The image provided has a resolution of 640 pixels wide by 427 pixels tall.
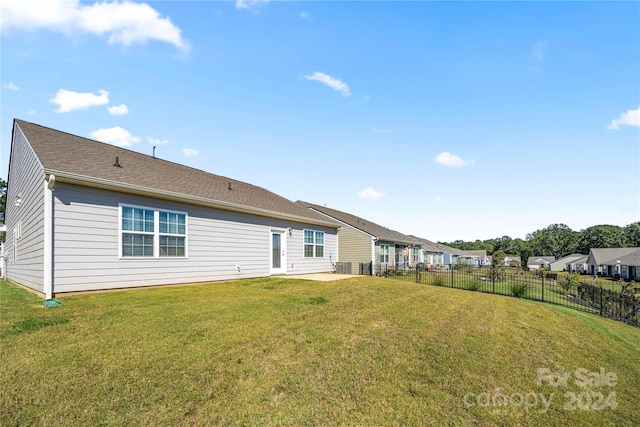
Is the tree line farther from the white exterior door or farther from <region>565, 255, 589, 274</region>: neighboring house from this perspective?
the white exterior door

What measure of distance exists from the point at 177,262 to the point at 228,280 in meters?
2.32

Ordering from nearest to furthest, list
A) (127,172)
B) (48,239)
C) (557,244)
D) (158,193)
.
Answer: (48,239) → (158,193) → (127,172) → (557,244)

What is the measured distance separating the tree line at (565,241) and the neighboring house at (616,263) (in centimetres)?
3299

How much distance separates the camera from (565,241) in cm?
10012

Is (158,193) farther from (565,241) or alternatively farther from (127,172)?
(565,241)

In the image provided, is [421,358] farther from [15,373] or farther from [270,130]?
[270,130]

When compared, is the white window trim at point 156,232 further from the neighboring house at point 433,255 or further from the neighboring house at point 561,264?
the neighboring house at point 561,264

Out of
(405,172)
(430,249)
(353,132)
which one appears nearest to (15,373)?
(353,132)

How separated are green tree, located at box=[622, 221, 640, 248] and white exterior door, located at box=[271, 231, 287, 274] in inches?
3999

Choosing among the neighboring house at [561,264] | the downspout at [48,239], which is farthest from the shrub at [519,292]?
the neighboring house at [561,264]

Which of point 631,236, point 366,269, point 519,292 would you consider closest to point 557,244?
point 631,236

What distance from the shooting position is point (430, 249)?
39.8m

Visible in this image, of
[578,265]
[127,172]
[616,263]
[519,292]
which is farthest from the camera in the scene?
[578,265]

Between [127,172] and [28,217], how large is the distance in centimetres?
371
